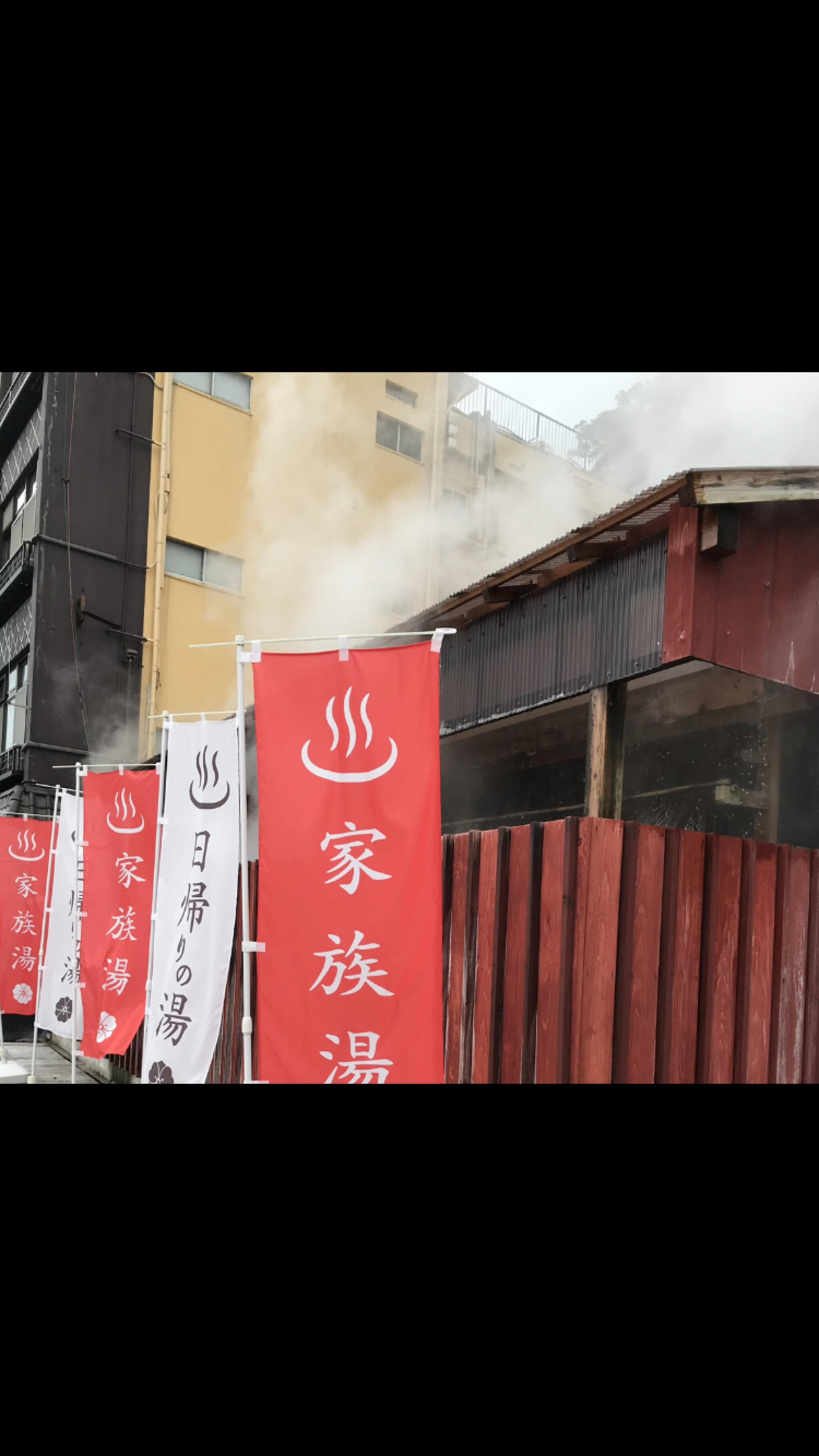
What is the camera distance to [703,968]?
6.92m

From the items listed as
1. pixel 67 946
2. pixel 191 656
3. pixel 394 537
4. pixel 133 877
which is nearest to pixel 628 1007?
pixel 133 877

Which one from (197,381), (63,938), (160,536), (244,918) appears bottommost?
(63,938)

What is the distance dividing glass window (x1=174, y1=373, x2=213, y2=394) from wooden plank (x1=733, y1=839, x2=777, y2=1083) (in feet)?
57.3

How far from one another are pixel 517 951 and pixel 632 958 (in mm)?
855

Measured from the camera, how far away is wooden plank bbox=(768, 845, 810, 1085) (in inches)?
287

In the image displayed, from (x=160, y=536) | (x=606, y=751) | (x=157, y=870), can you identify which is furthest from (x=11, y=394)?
(x=606, y=751)

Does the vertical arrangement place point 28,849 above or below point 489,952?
above

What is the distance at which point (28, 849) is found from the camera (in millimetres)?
14906

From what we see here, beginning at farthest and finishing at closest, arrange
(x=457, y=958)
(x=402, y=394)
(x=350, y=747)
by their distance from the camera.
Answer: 1. (x=402, y=394)
2. (x=457, y=958)
3. (x=350, y=747)

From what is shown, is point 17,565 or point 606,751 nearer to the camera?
point 606,751

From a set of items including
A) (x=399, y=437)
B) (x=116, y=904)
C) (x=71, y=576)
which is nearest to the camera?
(x=116, y=904)

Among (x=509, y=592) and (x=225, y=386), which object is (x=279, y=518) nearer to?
(x=225, y=386)

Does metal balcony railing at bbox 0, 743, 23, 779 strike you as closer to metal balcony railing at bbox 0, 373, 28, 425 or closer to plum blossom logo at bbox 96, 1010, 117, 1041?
metal balcony railing at bbox 0, 373, 28, 425

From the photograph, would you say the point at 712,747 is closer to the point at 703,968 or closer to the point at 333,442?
the point at 703,968
